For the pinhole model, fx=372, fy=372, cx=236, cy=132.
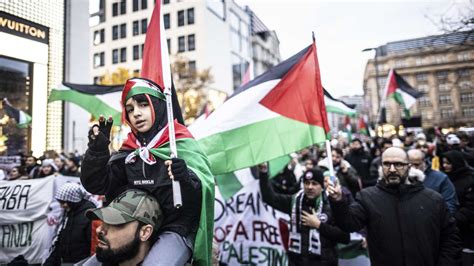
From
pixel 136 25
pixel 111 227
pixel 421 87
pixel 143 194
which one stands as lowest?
pixel 111 227

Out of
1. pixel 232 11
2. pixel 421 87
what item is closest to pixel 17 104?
pixel 232 11

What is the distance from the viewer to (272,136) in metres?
4.49

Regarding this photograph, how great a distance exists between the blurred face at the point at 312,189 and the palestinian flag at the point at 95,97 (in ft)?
16.0

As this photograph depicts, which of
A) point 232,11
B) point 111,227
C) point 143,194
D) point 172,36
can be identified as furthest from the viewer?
point 232,11

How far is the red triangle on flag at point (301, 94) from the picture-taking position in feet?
14.2

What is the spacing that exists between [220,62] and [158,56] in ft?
154

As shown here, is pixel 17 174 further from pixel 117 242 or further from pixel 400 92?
pixel 400 92

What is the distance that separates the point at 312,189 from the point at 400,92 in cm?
1176

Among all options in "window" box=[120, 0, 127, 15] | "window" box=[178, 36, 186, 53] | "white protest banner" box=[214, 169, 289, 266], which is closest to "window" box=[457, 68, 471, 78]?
"white protest banner" box=[214, 169, 289, 266]

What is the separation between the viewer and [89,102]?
817 centimetres

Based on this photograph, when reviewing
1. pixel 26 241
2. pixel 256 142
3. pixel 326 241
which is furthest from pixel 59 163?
pixel 326 241

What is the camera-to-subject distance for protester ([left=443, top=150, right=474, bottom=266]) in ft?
15.9

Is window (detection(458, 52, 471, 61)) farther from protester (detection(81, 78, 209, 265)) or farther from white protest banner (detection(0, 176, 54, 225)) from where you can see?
white protest banner (detection(0, 176, 54, 225))

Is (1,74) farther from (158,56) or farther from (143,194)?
(143,194)
